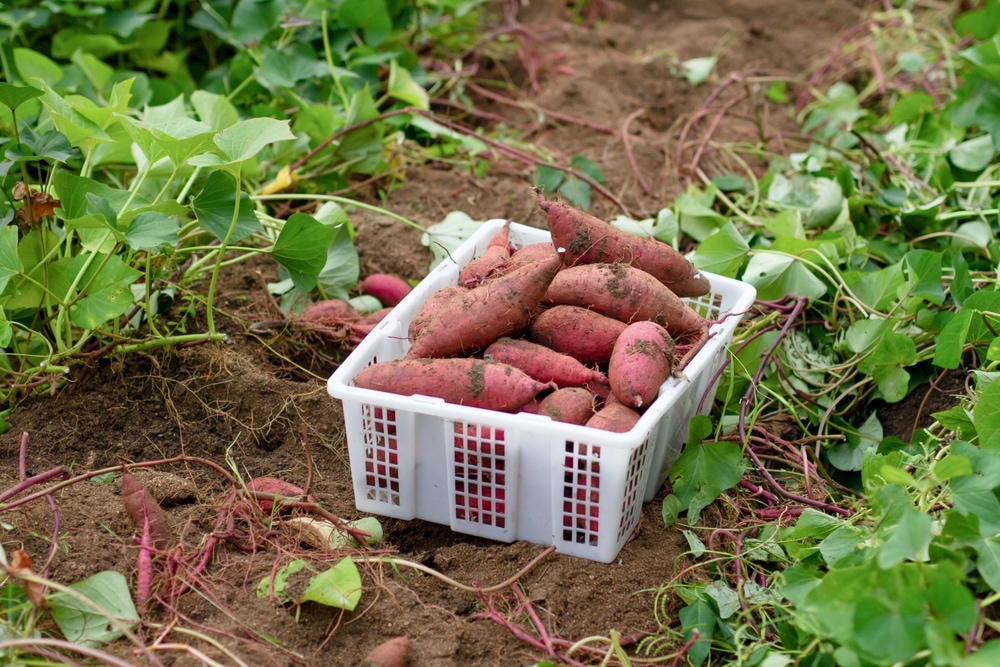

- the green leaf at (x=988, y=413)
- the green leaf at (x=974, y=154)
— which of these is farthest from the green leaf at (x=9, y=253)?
the green leaf at (x=974, y=154)

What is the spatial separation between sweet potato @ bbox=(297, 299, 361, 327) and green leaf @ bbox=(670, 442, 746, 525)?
2.66ft

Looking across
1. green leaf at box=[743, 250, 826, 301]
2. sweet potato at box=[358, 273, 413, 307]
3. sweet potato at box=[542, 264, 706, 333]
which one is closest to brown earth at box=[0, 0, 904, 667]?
sweet potato at box=[358, 273, 413, 307]

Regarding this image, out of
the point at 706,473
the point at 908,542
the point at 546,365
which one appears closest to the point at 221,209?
the point at 546,365

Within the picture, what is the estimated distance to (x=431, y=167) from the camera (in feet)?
9.50

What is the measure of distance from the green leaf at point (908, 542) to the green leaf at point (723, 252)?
99 centimetres

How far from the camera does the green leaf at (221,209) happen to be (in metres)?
1.87

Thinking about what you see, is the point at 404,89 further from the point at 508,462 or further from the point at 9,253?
the point at 508,462

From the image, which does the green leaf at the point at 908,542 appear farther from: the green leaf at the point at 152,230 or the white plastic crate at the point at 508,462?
the green leaf at the point at 152,230

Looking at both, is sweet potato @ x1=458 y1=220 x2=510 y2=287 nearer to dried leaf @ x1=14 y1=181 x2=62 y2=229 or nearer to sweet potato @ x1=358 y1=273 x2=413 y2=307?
sweet potato @ x1=358 y1=273 x2=413 y2=307

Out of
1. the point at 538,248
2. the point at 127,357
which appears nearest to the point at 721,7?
the point at 538,248

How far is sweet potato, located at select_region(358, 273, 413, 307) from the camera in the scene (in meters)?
2.29

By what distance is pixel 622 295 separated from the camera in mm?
1731

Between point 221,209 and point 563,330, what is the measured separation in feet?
2.32

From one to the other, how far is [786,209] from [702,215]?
0.26 m
